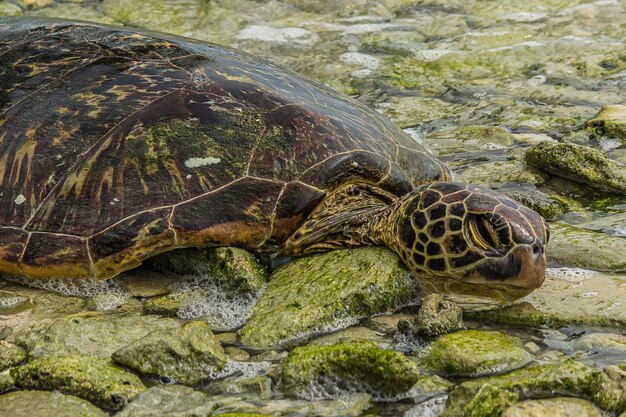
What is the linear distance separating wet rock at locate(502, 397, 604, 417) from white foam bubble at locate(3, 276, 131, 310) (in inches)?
81.5

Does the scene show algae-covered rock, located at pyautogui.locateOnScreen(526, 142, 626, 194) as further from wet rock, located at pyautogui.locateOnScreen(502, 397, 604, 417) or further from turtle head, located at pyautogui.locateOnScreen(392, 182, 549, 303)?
wet rock, located at pyautogui.locateOnScreen(502, 397, 604, 417)

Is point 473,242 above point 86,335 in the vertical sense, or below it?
above

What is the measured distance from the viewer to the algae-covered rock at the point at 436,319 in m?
3.53

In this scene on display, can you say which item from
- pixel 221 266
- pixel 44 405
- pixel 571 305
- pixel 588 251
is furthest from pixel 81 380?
pixel 588 251

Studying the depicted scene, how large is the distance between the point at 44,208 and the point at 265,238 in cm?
112

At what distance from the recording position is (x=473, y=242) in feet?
12.7

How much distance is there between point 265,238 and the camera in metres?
4.23

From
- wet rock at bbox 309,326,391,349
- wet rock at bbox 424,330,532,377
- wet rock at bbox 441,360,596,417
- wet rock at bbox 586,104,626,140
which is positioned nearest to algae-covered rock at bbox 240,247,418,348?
wet rock at bbox 309,326,391,349

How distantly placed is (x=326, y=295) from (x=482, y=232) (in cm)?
78

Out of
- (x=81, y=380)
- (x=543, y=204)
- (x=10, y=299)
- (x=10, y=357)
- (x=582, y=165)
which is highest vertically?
(x=582, y=165)

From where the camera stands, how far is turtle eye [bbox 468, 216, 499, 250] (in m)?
3.82

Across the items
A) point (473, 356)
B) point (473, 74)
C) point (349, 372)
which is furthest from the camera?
point (473, 74)

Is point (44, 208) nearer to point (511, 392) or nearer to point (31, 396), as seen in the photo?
point (31, 396)

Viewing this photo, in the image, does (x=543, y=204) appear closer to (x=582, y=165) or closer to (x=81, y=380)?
(x=582, y=165)
